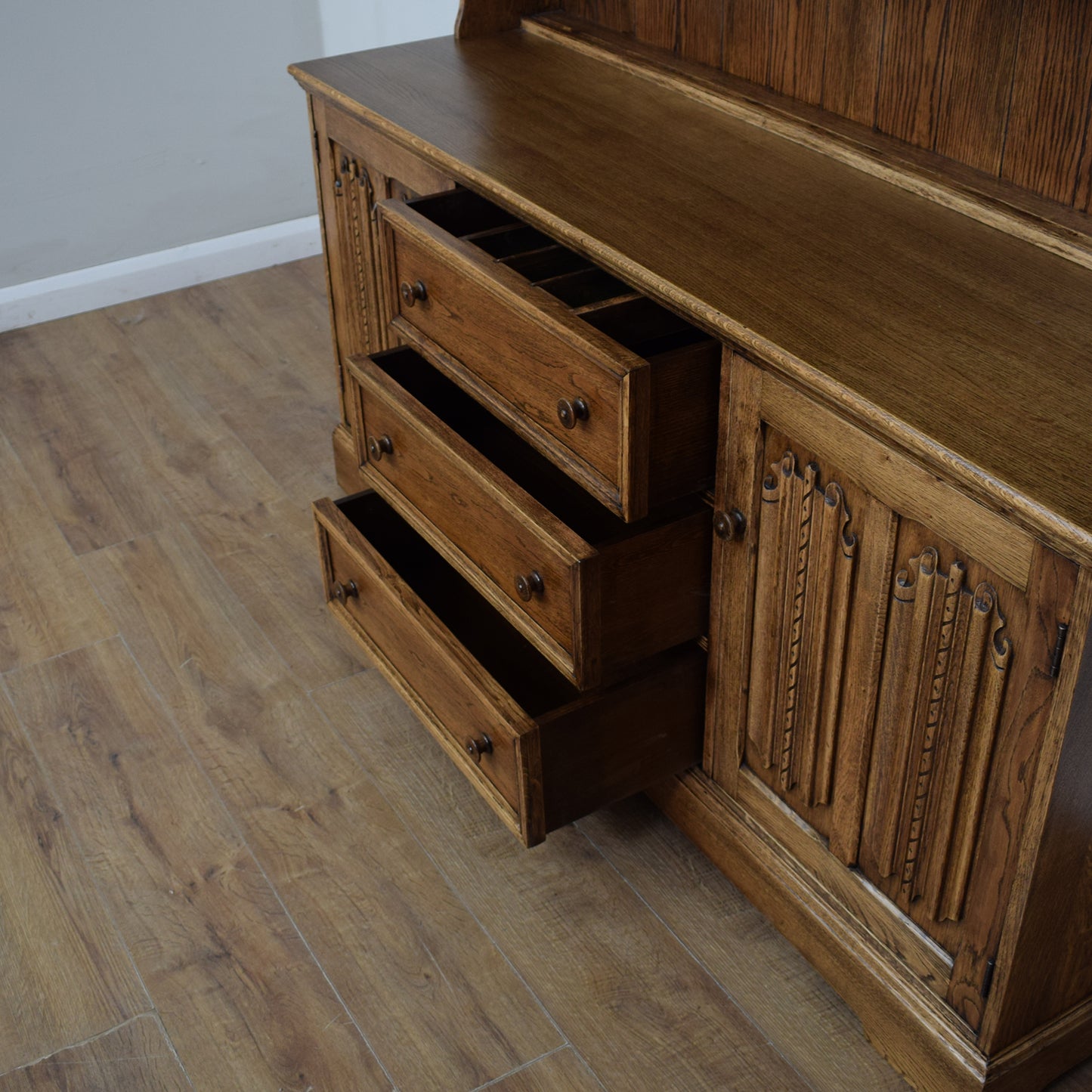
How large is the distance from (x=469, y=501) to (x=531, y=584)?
6.0 inches

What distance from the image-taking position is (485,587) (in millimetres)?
1479

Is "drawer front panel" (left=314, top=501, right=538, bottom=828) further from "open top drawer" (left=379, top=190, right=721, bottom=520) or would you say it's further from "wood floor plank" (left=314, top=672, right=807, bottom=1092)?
"open top drawer" (left=379, top=190, right=721, bottom=520)

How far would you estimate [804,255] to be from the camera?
1.27 meters

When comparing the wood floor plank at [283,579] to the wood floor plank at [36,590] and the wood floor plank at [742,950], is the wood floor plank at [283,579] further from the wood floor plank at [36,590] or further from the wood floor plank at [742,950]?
the wood floor plank at [742,950]

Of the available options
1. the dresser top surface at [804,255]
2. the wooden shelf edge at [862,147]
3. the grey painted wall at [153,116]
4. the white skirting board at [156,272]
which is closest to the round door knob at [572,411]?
the dresser top surface at [804,255]

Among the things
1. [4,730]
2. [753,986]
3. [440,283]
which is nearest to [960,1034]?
[753,986]

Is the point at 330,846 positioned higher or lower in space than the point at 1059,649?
lower

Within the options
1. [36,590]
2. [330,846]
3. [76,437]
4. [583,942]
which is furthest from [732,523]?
[76,437]

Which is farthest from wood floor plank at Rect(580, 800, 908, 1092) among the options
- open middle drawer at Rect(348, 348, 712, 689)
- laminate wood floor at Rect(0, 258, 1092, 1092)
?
open middle drawer at Rect(348, 348, 712, 689)

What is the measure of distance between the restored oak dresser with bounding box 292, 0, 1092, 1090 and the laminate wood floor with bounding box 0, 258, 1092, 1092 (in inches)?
5.1

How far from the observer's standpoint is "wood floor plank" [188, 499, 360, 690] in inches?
77.5

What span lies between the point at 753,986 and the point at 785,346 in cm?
76

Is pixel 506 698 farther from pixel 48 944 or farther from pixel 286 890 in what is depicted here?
pixel 48 944

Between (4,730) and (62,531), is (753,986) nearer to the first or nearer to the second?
(4,730)
